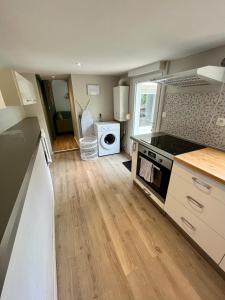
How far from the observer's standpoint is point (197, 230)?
50.3 inches

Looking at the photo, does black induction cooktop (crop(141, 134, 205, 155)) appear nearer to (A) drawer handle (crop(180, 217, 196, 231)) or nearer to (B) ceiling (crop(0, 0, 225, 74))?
(A) drawer handle (crop(180, 217, 196, 231))

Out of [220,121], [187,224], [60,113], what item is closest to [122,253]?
[187,224]

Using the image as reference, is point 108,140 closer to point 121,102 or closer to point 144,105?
point 121,102

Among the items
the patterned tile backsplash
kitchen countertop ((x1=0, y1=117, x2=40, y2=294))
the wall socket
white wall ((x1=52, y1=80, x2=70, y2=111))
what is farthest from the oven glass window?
white wall ((x1=52, y1=80, x2=70, y2=111))

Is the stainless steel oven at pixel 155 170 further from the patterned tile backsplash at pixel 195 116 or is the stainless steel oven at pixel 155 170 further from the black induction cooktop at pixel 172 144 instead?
the patterned tile backsplash at pixel 195 116

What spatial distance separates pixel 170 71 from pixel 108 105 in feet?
6.40

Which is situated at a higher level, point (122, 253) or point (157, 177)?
point (157, 177)

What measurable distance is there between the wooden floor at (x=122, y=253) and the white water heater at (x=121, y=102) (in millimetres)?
1860

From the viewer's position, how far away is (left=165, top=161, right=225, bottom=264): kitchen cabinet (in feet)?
3.54

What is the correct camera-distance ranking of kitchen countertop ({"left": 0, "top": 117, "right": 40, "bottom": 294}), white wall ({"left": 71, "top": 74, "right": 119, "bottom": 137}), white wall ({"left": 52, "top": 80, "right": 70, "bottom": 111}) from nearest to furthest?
kitchen countertop ({"left": 0, "top": 117, "right": 40, "bottom": 294}) → white wall ({"left": 71, "top": 74, "right": 119, "bottom": 137}) → white wall ({"left": 52, "top": 80, "right": 70, "bottom": 111})

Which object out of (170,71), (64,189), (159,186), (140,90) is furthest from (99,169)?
(170,71)

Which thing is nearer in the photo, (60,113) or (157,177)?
(157,177)

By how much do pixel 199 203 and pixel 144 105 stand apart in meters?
2.52

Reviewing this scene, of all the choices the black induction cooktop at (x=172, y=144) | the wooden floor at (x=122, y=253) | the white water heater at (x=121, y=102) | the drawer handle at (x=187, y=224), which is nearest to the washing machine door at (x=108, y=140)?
the white water heater at (x=121, y=102)
